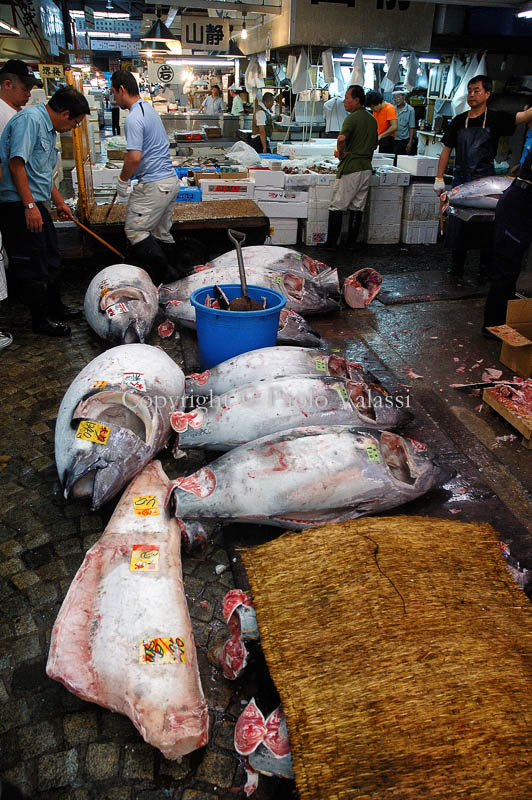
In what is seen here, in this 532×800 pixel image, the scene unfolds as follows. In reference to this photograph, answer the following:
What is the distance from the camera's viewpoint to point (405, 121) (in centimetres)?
1300

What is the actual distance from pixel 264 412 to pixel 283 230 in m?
5.86

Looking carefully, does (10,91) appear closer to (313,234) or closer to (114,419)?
(114,419)

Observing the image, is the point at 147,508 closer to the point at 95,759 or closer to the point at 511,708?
the point at 95,759

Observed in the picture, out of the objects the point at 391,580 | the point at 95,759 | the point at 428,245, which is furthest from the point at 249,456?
the point at 428,245

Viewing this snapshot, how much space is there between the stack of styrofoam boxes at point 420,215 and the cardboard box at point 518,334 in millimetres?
4798

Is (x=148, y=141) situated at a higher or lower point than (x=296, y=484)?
higher

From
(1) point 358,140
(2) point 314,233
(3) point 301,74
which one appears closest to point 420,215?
(1) point 358,140

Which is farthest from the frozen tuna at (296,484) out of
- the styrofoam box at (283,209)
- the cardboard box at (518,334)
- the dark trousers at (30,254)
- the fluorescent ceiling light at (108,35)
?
the fluorescent ceiling light at (108,35)

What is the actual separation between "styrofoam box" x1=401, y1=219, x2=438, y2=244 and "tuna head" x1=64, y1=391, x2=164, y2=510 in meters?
7.03

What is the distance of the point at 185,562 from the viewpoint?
2924 millimetres

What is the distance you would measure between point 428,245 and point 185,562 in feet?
25.1

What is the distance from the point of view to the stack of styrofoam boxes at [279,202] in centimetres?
798

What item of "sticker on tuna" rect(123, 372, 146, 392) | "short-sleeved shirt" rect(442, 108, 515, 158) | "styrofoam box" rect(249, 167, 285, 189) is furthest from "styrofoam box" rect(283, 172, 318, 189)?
"sticker on tuna" rect(123, 372, 146, 392)

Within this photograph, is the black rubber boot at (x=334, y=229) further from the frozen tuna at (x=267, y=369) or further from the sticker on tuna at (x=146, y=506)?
the sticker on tuna at (x=146, y=506)
